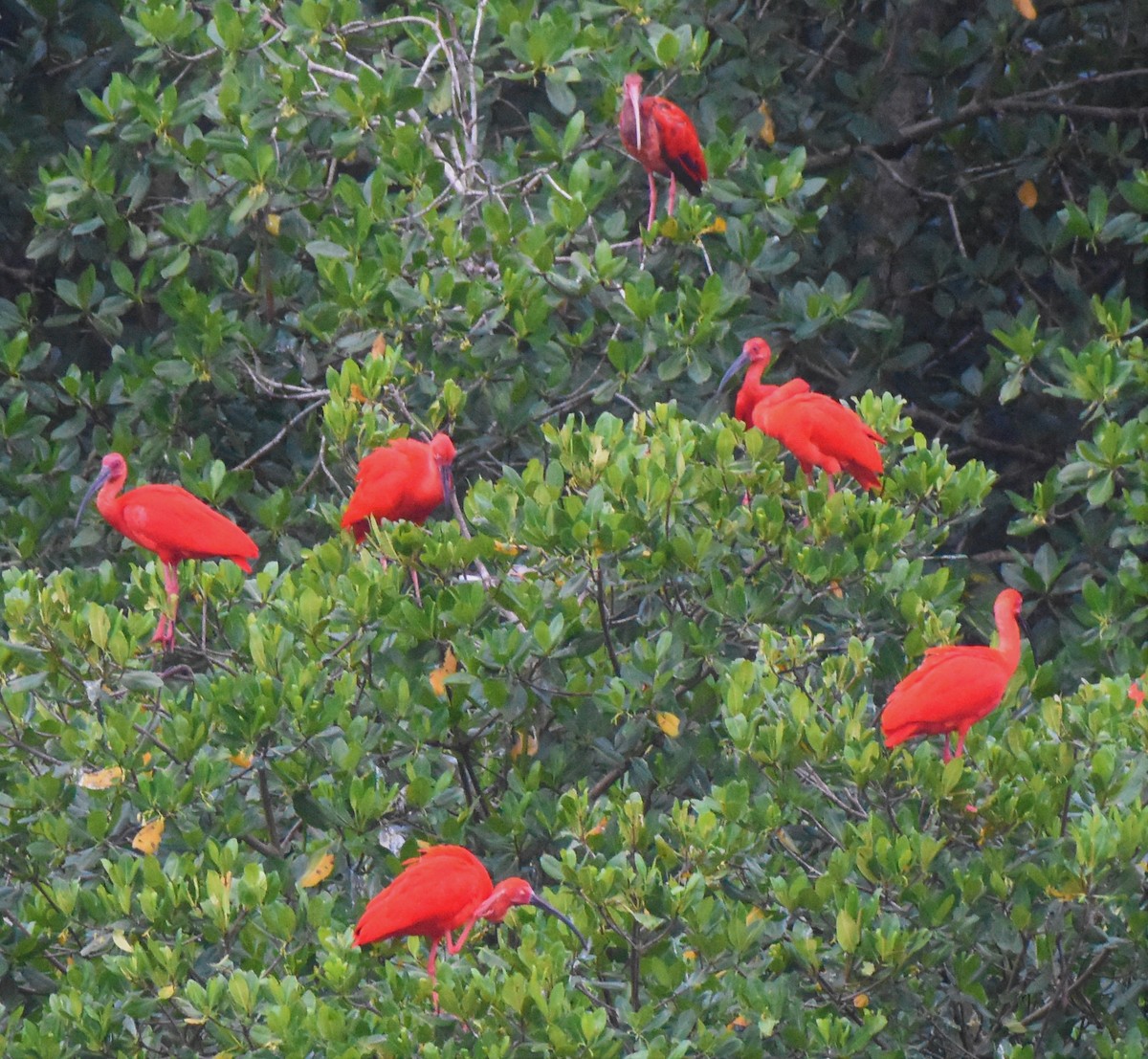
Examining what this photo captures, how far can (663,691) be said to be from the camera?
4652 millimetres

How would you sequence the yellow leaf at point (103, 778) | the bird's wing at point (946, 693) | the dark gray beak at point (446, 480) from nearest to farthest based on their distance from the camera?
the bird's wing at point (946, 693), the yellow leaf at point (103, 778), the dark gray beak at point (446, 480)

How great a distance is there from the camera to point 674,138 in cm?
660

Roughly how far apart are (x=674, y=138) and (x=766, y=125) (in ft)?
3.62

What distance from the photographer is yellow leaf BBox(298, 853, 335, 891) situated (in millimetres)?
4516

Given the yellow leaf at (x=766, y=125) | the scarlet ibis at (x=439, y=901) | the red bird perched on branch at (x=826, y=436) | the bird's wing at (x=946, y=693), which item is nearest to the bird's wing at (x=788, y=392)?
the red bird perched on branch at (x=826, y=436)

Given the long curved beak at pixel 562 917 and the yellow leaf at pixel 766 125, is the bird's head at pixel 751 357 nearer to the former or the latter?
the yellow leaf at pixel 766 125

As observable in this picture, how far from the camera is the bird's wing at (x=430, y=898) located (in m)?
4.21

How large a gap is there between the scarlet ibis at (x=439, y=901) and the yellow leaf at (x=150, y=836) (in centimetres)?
57

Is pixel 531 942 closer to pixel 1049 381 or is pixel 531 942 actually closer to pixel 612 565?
pixel 612 565

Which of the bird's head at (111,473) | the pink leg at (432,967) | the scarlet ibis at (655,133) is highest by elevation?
the scarlet ibis at (655,133)

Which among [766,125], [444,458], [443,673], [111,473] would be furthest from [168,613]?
[766,125]

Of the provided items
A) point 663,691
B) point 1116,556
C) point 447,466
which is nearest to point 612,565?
point 663,691

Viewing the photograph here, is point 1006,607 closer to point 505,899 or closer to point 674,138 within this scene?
point 505,899

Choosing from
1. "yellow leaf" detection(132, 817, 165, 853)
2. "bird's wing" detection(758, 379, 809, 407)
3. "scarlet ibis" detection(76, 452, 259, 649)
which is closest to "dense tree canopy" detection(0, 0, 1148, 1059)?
"yellow leaf" detection(132, 817, 165, 853)
